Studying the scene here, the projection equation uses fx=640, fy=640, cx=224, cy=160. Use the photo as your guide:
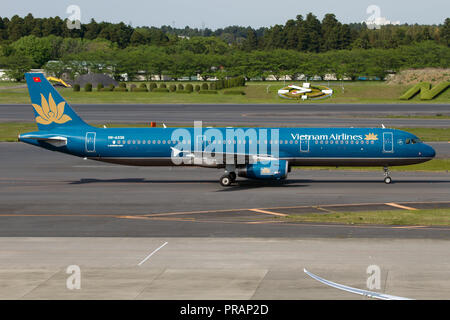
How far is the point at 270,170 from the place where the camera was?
4631 centimetres

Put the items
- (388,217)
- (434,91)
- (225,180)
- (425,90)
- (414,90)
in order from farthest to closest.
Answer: (414,90)
(425,90)
(434,91)
(225,180)
(388,217)

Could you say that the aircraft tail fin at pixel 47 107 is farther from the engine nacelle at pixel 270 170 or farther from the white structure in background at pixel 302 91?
the white structure in background at pixel 302 91

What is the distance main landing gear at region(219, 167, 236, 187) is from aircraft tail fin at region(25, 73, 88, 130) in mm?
12343

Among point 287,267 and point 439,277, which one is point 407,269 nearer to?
point 439,277

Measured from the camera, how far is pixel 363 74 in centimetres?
19538

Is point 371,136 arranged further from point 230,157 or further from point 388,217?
point 388,217

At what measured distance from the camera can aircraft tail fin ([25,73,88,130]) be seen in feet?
161

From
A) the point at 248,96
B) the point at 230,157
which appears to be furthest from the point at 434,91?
the point at 230,157

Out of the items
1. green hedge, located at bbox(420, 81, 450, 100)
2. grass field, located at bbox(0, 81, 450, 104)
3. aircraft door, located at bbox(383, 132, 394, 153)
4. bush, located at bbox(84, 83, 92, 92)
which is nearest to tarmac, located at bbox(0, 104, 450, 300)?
aircraft door, located at bbox(383, 132, 394, 153)

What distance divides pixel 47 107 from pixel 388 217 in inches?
1077

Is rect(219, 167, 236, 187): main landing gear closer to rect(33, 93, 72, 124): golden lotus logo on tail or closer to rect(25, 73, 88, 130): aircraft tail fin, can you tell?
rect(25, 73, 88, 130): aircraft tail fin

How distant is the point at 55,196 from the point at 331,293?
87.4 ft

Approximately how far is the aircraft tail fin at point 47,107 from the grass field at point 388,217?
850 inches
